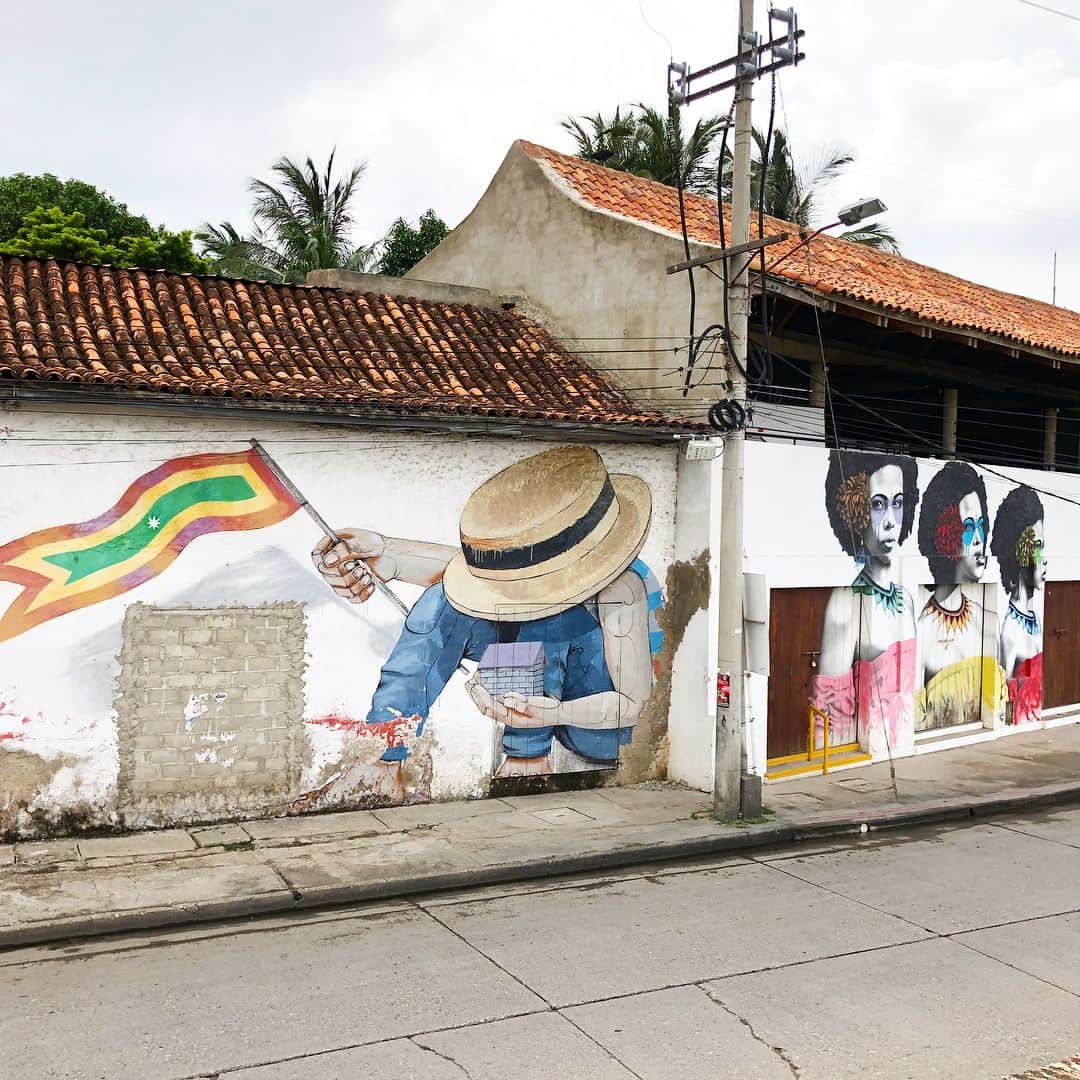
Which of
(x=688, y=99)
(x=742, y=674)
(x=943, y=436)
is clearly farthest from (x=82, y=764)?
(x=943, y=436)

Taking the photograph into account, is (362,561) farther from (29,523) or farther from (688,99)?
(688,99)

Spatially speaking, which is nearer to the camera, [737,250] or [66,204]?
[737,250]

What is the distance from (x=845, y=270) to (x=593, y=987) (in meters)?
10.8

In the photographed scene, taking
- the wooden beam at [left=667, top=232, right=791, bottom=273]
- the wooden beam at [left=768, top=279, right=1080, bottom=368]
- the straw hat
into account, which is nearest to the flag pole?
the straw hat

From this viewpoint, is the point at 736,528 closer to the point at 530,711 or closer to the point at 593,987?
the point at 530,711

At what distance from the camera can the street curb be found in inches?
294

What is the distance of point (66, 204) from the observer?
89.6 ft

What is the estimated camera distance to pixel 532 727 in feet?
37.6

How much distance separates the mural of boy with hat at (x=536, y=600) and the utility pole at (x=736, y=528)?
1.72 m

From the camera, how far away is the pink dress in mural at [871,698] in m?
13.1

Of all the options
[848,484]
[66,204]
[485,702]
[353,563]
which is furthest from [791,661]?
[66,204]

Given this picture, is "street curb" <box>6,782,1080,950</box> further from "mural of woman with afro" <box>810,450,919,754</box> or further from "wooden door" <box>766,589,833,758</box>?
"mural of woman with afro" <box>810,450,919,754</box>

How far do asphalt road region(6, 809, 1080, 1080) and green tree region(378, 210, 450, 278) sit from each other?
71.8 feet

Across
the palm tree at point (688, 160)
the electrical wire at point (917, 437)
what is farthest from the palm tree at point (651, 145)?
the electrical wire at point (917, 437)
